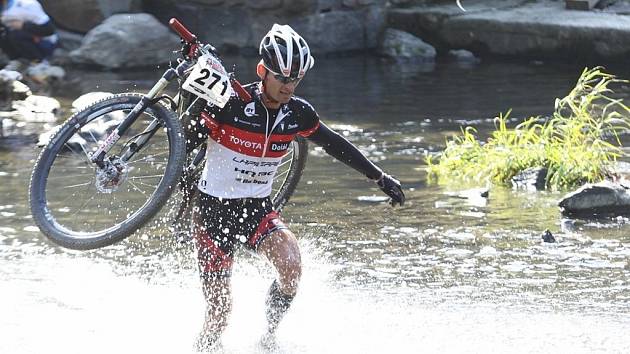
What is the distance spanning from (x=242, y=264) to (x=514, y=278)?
6.50 feet

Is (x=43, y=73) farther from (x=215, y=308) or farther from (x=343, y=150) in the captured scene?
(x=215, y=308)

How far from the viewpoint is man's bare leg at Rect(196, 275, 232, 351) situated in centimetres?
624

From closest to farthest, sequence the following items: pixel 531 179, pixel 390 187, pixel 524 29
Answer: pixel 390 187, pixel 531 179, pixel 524 29

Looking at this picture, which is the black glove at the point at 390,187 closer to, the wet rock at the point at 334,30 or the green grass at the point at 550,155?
the green grass at the point at 550,155

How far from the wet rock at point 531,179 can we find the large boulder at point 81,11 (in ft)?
32.8

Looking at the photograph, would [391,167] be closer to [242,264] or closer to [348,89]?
[242,264]

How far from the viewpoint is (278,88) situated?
20.0 feet

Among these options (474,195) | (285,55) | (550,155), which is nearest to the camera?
(285,55)

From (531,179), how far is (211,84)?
544 centimetres

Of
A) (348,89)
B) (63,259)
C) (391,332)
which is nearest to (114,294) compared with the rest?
(63,259)

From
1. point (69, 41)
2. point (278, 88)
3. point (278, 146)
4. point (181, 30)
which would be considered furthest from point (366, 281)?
point (69, 41)

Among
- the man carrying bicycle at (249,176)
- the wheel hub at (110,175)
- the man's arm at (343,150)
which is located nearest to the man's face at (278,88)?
the man carrying bicycle at (249,176)

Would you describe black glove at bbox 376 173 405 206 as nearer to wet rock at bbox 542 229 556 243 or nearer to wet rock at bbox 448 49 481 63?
wet rock at bbox 542 229 556 243

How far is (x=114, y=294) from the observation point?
7.94 metres
